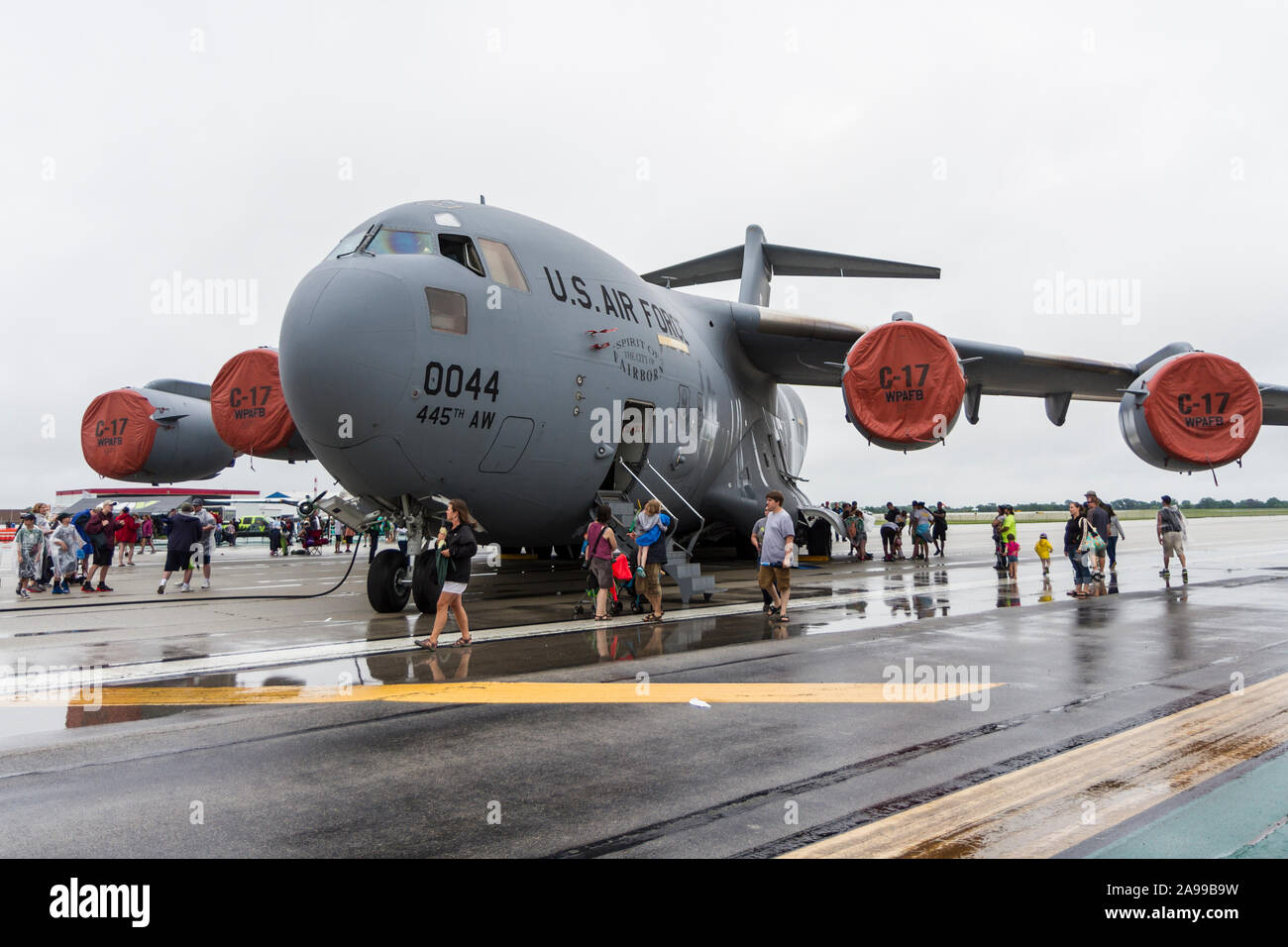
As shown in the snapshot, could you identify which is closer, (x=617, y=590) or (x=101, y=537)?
(x=617, y=590)

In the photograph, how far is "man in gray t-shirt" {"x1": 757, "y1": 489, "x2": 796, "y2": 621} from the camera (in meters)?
9.83

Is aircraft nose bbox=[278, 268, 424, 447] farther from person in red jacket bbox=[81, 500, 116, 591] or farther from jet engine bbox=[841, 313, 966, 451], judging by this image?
person in red jacket bbox=[81, 500, 116, 591]

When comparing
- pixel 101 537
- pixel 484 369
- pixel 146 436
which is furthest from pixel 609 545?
pixel 101 537

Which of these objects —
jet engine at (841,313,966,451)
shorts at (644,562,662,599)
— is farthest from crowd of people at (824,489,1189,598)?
jet engine at (841,313,966,451)

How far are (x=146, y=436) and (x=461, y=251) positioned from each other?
31.8ft

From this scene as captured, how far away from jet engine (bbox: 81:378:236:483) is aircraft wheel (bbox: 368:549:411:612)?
23.6 ft

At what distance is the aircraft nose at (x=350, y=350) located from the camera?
8.55 meters

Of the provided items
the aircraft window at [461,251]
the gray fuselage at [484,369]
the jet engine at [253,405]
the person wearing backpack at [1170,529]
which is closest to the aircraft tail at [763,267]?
the person wearing backpack at [1170,529]

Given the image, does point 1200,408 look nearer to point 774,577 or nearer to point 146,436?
→ point 774,577

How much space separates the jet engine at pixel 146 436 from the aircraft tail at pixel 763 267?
34.0 ft

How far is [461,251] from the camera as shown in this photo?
384 inches

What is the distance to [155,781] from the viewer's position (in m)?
4.09
